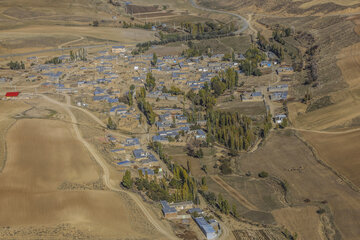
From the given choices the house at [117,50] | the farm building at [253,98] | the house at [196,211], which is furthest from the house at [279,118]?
the house at [117,50]

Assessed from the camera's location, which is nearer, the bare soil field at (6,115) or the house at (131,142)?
the bare soil field at (6,115)

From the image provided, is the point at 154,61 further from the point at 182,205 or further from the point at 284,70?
the point at 182,205

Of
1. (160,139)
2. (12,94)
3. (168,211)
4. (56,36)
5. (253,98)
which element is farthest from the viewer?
(56,36)

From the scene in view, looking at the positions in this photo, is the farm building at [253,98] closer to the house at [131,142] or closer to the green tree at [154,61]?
the house at [131,142]

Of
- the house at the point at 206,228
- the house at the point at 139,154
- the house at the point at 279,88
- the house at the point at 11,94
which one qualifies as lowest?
the house at the point at 206,228

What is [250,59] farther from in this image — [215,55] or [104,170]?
[104,170]

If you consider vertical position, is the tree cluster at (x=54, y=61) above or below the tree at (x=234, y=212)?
above

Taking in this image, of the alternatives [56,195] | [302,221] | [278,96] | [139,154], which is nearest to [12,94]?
[139,154]
